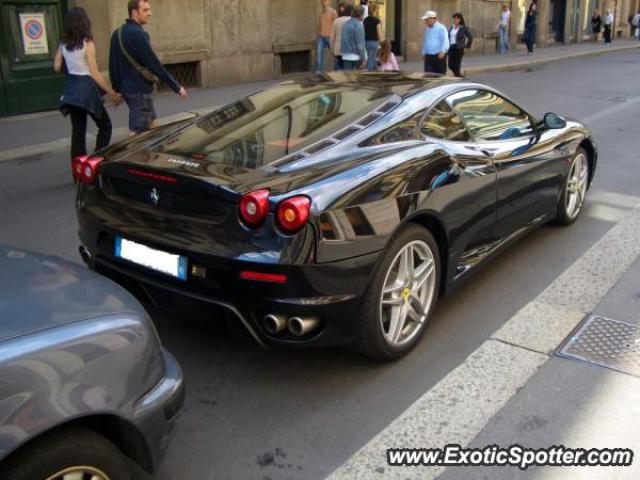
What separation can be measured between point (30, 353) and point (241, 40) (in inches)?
558

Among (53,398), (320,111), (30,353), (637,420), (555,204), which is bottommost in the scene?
(637,420)

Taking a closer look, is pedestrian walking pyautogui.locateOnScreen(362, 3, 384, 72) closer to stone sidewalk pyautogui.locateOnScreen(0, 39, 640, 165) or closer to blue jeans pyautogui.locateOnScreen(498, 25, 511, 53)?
stone sidewalk pyautogui.locateOnScreen(0, 39, 640, 165)

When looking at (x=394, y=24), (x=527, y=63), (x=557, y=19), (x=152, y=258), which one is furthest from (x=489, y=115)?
(x=557, y=19)

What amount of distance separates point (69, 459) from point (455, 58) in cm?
1575

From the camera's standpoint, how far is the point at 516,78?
18781 millimetres

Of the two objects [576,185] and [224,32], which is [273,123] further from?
[224,32]

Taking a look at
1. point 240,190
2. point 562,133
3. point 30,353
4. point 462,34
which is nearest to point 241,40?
point 462,34

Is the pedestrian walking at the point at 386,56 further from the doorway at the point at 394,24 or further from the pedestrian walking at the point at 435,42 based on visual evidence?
the doorway at the point at 394,24

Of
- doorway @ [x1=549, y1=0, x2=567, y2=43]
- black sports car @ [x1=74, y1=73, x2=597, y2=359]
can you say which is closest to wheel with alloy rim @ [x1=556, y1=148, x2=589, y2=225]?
black sports car @ [x1=74, y1=73, x2=597, y2=359]

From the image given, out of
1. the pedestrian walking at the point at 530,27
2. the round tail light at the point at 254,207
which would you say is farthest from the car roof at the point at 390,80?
the pedestrian walking at the point at 530,27

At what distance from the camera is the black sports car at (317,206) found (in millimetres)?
3141

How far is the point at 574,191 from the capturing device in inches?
229

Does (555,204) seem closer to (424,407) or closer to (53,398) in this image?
(424,407)

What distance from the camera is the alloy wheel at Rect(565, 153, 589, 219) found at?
570 centimetres
